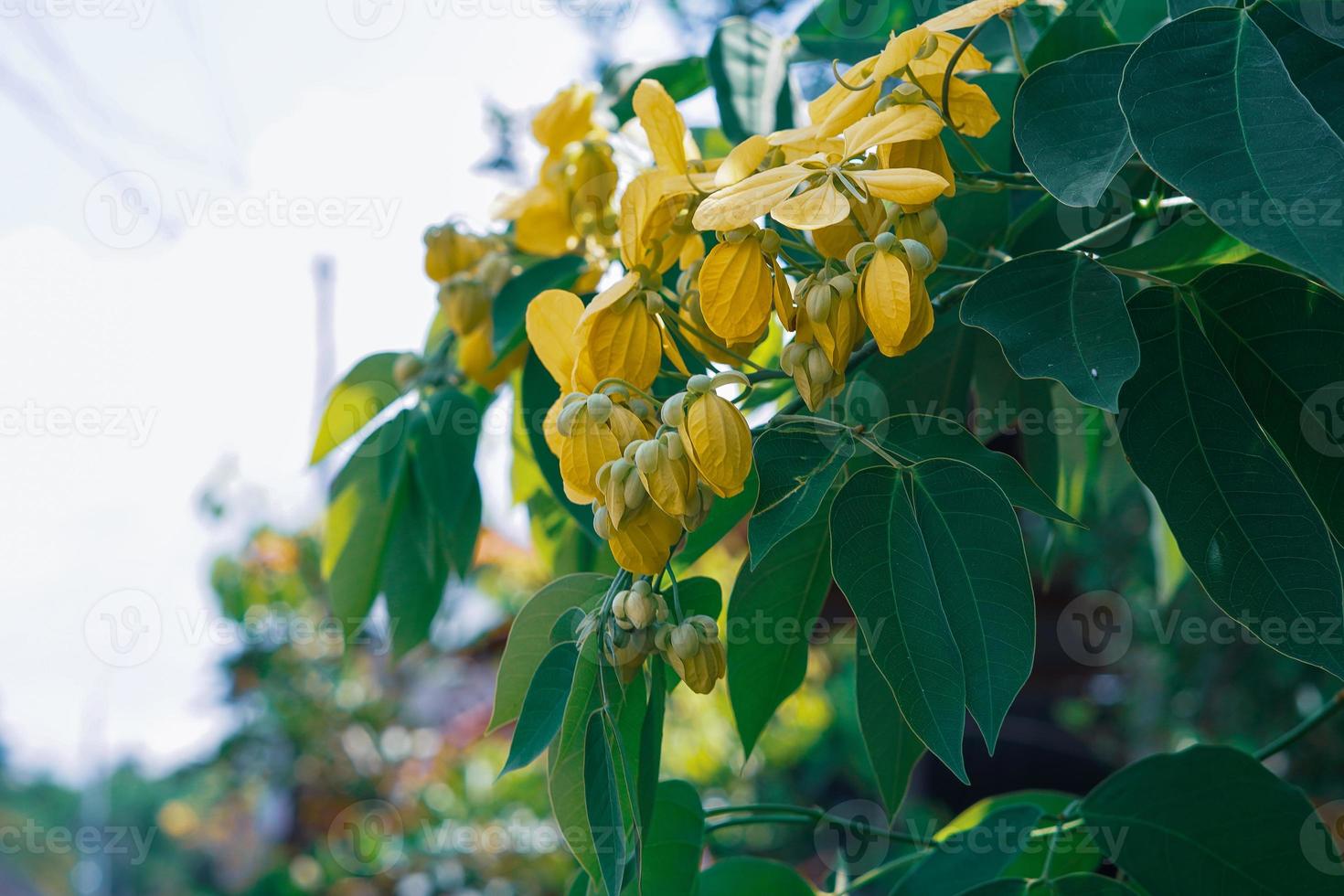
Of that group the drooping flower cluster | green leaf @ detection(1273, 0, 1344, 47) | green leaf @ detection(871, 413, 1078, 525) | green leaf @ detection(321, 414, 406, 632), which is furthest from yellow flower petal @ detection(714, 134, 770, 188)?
green leaf @ detection(321, 414, 406, 632)

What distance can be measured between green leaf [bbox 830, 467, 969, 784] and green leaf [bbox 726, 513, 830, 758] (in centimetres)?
8

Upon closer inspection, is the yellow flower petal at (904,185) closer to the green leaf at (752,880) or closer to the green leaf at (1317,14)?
the green leaf at (1317,14)

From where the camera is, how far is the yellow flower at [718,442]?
1.16ft

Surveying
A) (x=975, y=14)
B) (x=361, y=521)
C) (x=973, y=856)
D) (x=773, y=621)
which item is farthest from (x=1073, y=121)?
(x=361, y=521)

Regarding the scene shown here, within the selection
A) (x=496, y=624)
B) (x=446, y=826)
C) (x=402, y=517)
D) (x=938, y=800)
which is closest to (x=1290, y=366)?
(x=402, y=517)

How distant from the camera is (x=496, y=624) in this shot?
404 cm

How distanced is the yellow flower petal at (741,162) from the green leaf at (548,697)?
0.19 m

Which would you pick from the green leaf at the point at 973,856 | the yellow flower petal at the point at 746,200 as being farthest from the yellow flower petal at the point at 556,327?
the green leaf at the point at 973,856

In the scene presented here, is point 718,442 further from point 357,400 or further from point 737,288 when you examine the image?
point 357,400

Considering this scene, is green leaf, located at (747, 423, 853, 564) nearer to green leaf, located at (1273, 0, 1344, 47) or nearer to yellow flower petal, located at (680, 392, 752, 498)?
yellow flower petal, located at (680, 392, 752, 498)

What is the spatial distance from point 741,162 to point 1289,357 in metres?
0.22

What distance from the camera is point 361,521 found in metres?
0.66

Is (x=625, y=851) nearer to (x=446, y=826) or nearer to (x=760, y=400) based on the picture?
(x=760, y=400)

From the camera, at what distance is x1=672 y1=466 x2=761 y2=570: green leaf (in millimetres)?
506
